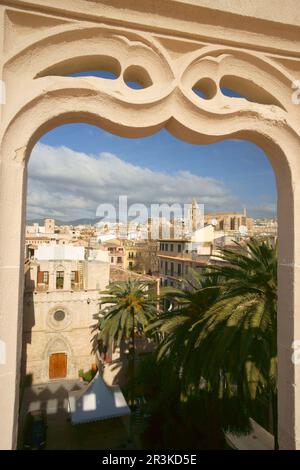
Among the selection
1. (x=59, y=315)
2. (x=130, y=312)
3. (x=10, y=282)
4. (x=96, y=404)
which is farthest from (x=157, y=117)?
(x=59, y=315)

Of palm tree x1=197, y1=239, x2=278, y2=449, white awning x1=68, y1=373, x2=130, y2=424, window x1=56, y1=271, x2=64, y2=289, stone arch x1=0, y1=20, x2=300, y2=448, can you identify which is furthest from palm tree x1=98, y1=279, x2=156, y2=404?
stone arch x1=0, y1=20, x2=300, y2=448

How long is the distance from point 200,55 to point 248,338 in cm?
353

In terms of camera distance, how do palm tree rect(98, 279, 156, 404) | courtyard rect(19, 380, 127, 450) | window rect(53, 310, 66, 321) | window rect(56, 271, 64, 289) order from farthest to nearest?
window rect(56, 271, 64, 289), window rect(53, 310, 66, 321), palm tree rect(98, 279, 156, 404), courtyard rect(19, 380, 127, 450)

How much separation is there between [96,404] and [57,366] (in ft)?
23.0

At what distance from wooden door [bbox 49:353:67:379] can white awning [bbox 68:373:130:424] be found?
19.1 feet

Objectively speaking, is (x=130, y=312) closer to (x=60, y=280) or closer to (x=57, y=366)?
(x=60, y=280)

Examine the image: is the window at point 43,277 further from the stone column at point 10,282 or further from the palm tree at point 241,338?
the stone column at point 10,282

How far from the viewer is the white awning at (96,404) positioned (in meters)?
12.1

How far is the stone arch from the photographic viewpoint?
1.47m

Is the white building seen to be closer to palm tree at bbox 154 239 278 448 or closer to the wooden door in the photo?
the wooden door

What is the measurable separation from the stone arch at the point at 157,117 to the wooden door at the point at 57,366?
19.4 metres

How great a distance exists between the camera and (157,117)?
1655 millimetres

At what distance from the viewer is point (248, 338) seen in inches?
163
